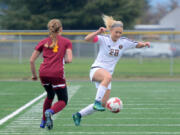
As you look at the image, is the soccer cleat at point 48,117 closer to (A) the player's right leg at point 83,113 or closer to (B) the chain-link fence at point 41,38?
(A) the player's right leg at point 83,113

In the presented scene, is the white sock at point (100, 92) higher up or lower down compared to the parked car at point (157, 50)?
lower down

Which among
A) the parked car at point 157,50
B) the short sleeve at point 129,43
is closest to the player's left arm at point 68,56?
the short sleeve at point 129,43

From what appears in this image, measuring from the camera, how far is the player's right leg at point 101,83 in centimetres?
697

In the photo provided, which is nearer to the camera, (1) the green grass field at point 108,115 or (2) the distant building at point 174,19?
(1) the green grass field at point 108,115

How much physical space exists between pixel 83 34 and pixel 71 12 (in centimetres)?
2613

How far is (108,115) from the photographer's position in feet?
27.9

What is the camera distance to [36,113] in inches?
345

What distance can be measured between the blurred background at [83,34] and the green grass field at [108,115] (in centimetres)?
582

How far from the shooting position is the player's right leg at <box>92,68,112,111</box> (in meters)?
6.97

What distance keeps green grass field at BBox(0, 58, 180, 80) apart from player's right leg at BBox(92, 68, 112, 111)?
428 inches

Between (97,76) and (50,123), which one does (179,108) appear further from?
(50,123)

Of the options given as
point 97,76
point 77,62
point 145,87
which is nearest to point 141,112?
point 97,76

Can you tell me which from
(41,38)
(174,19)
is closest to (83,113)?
(41,38)

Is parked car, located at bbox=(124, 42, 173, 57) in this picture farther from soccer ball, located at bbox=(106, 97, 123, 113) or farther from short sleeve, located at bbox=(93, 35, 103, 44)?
soccer ball, located at bbox=(106, 97, 123, 113)
